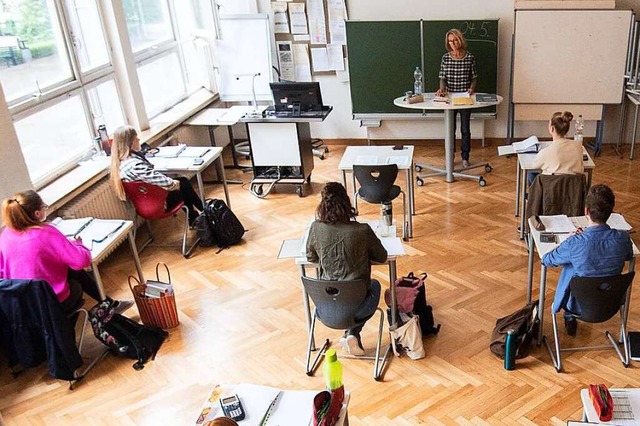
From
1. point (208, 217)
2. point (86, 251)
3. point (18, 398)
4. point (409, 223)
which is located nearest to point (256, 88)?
point (208, 217)

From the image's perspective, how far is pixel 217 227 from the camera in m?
5.62

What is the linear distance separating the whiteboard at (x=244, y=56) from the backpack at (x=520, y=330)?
4.71 meters

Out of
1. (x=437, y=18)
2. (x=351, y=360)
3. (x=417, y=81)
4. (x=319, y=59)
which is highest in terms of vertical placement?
(x=437, y=18)

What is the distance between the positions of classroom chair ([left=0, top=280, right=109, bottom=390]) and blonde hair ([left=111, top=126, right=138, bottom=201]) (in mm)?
1473

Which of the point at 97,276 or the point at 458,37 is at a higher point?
the point at 458,37

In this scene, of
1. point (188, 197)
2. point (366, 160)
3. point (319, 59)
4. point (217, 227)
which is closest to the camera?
point (366, 160)

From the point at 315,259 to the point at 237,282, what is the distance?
152 cm

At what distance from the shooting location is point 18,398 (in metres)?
3.93

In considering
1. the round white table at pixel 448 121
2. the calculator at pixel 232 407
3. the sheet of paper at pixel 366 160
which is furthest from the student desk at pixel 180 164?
the calculator at pixel 232 407

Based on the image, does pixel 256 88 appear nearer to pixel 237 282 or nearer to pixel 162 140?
pixel 162 140

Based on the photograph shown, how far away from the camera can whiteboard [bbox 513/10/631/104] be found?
263 inches

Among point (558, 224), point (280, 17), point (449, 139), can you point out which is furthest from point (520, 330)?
point (280, 17)

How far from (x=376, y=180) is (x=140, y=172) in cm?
202

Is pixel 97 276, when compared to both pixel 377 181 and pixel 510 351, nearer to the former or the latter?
pixel 377 181
